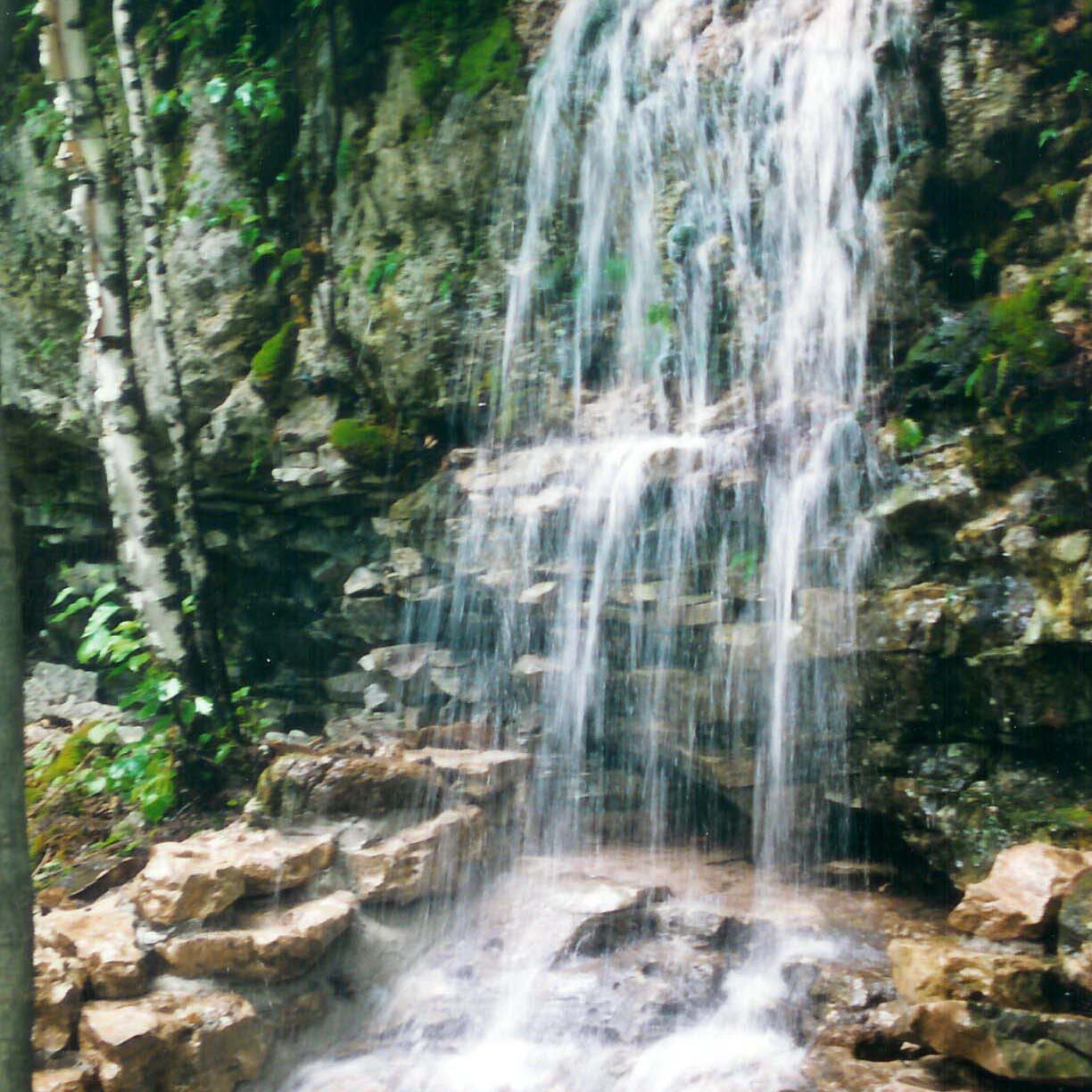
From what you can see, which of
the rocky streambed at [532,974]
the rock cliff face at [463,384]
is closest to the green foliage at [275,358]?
the rock cliff face at [463,384]

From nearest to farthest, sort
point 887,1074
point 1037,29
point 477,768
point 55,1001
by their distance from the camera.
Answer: point 887,1074
point 55,1001
point 477,768
point 1037,29

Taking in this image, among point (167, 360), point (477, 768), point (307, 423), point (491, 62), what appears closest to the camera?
point (477, 768)

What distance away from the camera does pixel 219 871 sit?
174 inches

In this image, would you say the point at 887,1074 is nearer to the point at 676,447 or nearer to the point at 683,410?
the point at 676,447

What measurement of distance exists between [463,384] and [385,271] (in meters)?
1.18

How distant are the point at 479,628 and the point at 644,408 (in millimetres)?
1879

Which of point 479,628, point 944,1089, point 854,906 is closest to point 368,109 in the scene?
point 479,628

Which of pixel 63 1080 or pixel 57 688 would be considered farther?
pixel 57 688

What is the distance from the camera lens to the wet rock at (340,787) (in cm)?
520

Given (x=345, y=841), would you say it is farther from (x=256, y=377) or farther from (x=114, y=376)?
(x=256, y=377)

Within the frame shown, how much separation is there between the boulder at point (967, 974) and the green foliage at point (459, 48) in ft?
21.7

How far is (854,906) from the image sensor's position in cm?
483

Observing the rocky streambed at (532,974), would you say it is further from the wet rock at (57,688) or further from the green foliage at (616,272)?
the wet rock at (57,688)

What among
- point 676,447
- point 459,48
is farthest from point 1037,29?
point 459,48
